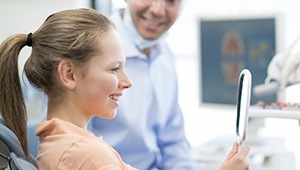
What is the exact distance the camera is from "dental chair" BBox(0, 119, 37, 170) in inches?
33.5

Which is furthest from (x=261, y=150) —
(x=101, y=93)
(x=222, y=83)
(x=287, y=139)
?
(x=101, y=93)

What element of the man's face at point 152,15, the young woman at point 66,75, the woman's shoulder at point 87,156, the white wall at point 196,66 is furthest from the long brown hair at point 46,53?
the white wall at point 196,66

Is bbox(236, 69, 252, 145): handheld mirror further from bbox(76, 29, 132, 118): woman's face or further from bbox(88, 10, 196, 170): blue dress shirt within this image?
bbox(88, 10, 196, 170): blue dress shirt

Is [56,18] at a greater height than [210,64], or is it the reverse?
[56,18]

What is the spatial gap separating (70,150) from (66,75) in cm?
16

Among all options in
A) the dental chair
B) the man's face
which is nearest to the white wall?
the man's face

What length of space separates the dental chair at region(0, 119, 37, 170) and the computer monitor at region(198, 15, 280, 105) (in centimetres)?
141

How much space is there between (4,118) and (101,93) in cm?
21

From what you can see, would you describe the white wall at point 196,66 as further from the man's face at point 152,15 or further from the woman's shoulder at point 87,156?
the woman's shoulder at point 87,156

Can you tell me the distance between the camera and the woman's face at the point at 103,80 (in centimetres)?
92

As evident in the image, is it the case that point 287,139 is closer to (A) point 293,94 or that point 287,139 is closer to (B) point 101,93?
(A) point 293,94

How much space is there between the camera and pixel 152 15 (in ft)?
5.38

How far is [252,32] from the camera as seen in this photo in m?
2.19

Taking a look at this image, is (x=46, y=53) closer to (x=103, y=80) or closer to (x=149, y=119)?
(x=103, y=80)
